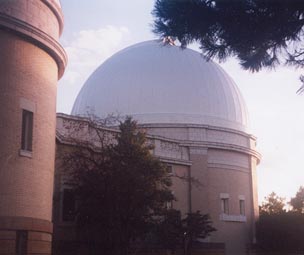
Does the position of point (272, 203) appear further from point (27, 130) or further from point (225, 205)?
point (27, 130)

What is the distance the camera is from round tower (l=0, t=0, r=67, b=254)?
52.5 feet

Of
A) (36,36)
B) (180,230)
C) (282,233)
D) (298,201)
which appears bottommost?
(180,230)

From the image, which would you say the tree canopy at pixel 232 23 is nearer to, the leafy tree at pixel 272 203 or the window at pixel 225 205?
the window at pixel 225 205

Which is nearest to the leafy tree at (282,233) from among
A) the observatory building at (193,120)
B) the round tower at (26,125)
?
the observatory building at (193,120)

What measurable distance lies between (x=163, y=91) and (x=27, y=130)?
1758 cm

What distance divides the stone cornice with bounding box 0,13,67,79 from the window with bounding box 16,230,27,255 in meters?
5.41

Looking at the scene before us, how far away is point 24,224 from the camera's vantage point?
1611 centimetres

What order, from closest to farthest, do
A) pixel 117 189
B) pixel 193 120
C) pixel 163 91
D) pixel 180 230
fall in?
pixel 117 189, pixel 180 230, pixel 193 120, pixel 163 91

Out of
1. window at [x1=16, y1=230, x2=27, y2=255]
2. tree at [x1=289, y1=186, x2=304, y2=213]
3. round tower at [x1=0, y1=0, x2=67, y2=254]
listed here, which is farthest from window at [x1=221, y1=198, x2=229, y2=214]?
tree at [x1=289, y1=186, x2=304, y2=213]

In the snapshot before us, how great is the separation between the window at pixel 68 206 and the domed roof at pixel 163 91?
8.86m

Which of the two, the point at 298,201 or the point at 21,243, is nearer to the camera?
the point at 21,243

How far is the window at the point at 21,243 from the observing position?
1614 cm

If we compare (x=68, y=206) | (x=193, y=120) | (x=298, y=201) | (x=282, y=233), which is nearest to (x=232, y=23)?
(x=68, y=206)

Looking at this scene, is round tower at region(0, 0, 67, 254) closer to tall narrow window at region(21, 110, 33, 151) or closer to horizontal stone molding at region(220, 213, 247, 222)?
tall narrow window at region(21, 110, 33, 151)
